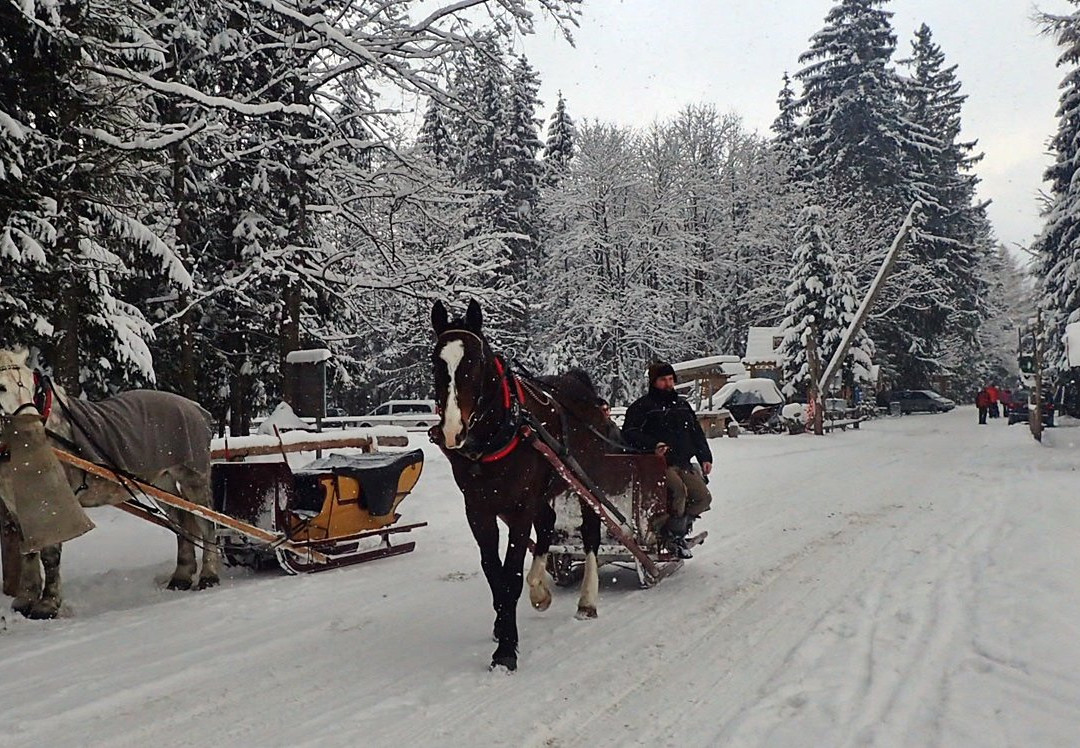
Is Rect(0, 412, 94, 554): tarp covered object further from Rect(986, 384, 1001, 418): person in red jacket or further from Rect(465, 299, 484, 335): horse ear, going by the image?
Rect(986, 384, 1001, 418): person in red jacket

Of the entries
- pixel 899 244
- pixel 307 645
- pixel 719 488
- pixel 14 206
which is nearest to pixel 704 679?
pixel 307 645

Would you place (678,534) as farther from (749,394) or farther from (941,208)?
(941,208)

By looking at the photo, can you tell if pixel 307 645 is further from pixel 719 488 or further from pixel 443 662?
pixel 719 488

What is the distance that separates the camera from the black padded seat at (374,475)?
820 cm

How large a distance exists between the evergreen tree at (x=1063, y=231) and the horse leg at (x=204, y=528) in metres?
25.9

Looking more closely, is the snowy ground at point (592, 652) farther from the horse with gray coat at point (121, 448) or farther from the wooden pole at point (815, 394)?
the wooden pole at point (815, 394)

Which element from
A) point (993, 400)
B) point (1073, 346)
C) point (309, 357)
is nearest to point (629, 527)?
point (309, 357)

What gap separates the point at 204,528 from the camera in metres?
7.79

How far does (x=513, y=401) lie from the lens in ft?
17.9

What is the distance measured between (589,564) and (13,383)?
13.8 feet

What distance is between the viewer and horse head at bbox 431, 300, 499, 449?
15.8 ft

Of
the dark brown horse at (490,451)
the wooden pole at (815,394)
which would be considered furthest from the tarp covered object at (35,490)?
the wooden pole at (815,394)

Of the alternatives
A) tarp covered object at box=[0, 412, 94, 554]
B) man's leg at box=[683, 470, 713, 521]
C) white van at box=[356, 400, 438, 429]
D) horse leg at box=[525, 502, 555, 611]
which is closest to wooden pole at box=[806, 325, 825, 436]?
white van at box=[356, 400, 438, 429]

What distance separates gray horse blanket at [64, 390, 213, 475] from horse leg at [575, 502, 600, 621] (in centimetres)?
350
